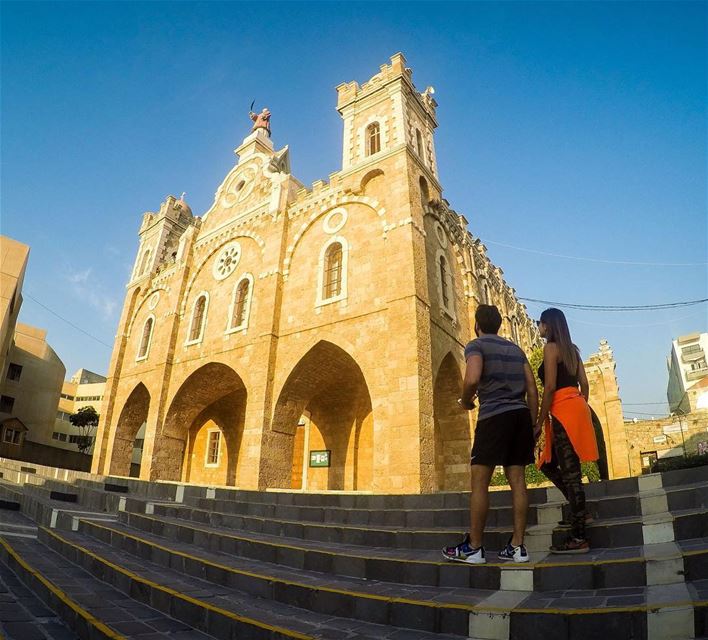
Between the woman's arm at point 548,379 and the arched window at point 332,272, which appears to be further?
the arched window at point 332,272

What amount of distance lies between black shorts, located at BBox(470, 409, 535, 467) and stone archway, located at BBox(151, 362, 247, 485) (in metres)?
14.1

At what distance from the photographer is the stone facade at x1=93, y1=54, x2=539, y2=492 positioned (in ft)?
39.2

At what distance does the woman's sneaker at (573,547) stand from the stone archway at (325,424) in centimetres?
1006

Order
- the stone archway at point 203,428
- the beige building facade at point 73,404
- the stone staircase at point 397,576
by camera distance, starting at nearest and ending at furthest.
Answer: the stone staircase at point 397,576 < the stone archway at point 203,428 < the beige building facade at point 73,404

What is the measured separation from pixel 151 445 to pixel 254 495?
1065cm

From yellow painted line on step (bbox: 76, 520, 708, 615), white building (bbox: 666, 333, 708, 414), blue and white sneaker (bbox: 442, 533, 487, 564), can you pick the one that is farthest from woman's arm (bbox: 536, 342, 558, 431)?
white building (bbox: 666, 333, 708, 414)

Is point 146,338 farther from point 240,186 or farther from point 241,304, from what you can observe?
point 240,186

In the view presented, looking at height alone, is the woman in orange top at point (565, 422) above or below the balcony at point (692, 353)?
below

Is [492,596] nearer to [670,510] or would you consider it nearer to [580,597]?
[580,597]

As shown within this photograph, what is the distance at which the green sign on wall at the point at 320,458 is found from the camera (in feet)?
53.3

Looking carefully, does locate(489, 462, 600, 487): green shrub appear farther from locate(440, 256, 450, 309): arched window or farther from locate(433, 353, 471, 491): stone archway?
locate(440, 256, 450, 309): arched window

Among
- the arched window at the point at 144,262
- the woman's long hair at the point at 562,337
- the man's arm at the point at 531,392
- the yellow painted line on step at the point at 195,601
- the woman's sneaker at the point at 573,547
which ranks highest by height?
the arched window at the point at 144,262

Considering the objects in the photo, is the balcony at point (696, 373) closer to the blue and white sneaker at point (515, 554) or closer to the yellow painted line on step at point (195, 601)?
the blue and white sneaker at point (515, 554)

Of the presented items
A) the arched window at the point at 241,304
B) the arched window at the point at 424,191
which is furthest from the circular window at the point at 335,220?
the arched window at the point at 241,304
